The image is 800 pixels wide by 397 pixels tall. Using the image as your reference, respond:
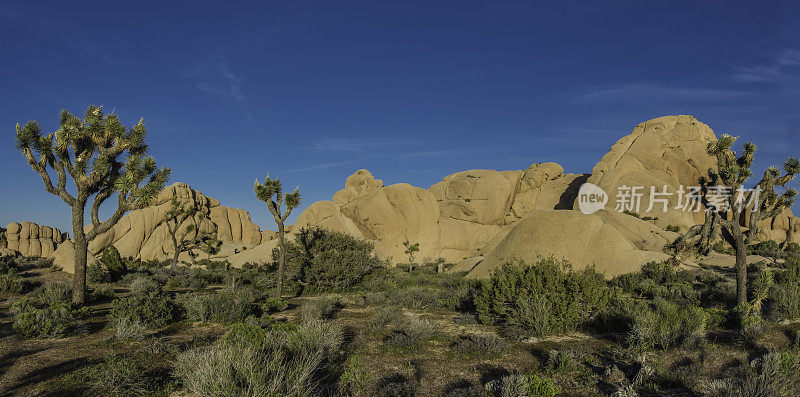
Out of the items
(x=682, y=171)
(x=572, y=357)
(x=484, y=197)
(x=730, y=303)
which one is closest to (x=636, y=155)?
(x=682, y=171)

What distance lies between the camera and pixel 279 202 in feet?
65.8

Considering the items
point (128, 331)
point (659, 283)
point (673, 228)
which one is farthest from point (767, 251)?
point (128, 331)

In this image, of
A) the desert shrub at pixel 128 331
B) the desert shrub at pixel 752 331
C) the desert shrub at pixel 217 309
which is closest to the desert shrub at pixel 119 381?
the desert shrub at pixel 128 331

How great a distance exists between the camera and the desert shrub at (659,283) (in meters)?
18.6

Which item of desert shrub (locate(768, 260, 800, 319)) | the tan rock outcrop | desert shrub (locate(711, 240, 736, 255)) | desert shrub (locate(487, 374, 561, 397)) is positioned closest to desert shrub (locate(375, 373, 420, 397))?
desert shrub (locate(487, 374, 561, 397))

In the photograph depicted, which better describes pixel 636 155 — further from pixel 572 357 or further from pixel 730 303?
pixel 572 357

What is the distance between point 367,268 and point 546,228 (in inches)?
520

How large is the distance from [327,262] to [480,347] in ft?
50.1

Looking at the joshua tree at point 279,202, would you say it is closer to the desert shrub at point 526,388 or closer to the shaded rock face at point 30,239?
the desert shrub at point 526,388

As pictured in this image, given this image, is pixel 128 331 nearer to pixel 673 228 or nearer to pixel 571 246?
pixel 571 246

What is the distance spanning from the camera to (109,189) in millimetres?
16641

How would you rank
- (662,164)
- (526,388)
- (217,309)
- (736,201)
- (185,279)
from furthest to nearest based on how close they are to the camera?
1. (662,164)
2. (185,279)
3. (736,201)
4. (217,309)
5. (526,388)

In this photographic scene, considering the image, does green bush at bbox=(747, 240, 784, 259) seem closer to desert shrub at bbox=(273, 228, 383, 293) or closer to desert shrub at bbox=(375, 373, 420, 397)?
desert shrub at bbox=(273, 228, 383, 293)

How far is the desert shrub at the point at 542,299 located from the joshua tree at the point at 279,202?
33.3ft
